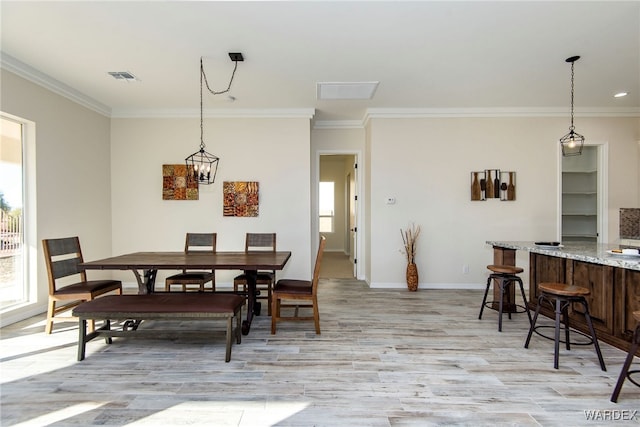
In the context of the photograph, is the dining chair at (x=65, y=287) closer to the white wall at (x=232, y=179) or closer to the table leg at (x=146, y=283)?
the table leg at (x=146, y=283)

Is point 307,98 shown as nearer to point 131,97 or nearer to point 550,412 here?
point 131,97

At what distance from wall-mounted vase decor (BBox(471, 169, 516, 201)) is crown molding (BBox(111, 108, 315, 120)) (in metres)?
2.78

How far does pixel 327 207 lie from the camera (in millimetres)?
9195

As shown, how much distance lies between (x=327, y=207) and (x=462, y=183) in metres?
5.00

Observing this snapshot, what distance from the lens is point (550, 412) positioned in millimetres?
1786

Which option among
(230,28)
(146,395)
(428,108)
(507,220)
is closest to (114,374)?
(146,395)

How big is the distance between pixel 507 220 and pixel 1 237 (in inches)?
256

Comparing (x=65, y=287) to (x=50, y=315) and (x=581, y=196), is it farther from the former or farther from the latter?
(x=581, y=196)

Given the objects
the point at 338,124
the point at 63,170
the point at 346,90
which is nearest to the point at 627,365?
the point at 346,90

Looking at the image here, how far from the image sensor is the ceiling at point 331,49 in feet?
7.73

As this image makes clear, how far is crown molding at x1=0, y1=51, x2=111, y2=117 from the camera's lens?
121 inches

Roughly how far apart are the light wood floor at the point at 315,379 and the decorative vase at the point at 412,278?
1.32 metres

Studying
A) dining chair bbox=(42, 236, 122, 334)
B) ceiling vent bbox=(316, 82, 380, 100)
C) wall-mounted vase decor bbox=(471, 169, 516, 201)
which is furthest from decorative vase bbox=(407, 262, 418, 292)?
dining chair bbox=(42, 236, 122, 334)

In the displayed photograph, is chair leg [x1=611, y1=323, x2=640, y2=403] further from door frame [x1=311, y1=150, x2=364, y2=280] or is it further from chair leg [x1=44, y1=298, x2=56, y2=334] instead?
chair leg [x1=44, y1=298, x2=56, y2=334]
